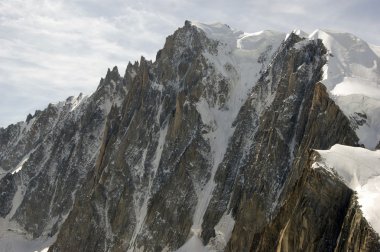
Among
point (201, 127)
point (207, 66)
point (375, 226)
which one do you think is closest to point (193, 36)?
point (207, 66)

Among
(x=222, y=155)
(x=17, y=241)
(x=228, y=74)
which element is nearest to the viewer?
(x=222, y=155)

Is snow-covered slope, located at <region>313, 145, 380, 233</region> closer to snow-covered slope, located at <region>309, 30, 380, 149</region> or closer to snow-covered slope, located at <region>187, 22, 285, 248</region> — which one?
snow-covered slope, located at <region>309, 30, 380, 149</region>

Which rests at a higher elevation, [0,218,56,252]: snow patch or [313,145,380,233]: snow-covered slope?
[313,145,380,233]: snow-covered slope

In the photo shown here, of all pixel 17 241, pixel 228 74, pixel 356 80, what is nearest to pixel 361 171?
pixel 356 80

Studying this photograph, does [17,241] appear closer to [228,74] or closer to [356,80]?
[228,74]

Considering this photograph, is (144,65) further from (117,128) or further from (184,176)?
(184,176)

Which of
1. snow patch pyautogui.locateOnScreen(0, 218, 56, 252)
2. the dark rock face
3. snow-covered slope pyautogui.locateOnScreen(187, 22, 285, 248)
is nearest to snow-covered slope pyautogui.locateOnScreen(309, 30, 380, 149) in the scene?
snow-covered slope pyautogui.locateOnScreen(187, 22, 285, 248)
